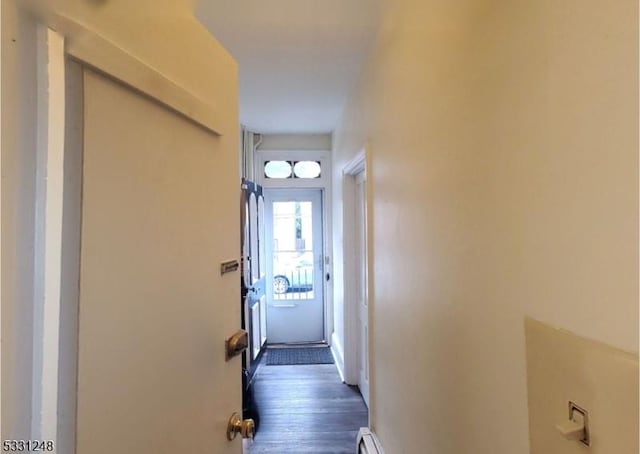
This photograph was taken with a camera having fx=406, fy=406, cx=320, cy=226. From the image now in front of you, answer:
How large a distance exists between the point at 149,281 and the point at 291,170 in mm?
3861

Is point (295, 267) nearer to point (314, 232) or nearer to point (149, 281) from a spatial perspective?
point (314, 232)

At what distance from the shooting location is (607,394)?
22.9 inches

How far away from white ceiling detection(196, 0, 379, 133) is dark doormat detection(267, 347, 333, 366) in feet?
8.10

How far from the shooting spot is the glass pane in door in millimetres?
4789

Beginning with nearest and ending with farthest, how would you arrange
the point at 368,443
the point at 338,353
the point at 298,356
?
the point at 368,443
the point at 338,353
the point at 298,356

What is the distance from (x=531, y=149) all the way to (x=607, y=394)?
1.46 ft

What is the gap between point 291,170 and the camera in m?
4.59

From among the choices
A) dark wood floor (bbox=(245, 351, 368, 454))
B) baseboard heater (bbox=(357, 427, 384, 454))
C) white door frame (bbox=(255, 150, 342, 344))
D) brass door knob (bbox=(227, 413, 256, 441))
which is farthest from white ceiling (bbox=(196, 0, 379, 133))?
dark wood floor (bbox=(245, 351, 368, 454))

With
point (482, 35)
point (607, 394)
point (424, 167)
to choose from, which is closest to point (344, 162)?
point (424, 167)

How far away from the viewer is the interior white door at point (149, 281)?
656 millimetres

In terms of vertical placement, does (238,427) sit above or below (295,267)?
below

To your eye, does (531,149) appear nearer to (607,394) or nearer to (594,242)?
(594,242)

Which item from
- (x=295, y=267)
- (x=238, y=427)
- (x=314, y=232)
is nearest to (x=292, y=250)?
(x=295, y=267)

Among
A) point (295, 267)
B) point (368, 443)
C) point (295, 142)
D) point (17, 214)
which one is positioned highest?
point (295, 142)
